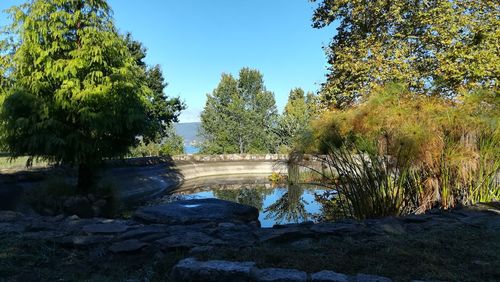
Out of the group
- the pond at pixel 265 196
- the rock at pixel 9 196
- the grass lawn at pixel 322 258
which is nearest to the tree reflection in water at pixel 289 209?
the pond at pixel 265 196

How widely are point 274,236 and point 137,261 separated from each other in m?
1.33

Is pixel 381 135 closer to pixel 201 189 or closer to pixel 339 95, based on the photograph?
pixel 201 189

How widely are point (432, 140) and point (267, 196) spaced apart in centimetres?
636

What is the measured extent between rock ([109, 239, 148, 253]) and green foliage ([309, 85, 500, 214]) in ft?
10.7

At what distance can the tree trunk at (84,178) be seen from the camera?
9.24 m

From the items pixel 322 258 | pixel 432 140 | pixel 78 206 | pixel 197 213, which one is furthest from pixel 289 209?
pixel 322 258

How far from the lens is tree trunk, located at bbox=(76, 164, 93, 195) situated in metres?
9.24

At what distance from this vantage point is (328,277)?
2854mm

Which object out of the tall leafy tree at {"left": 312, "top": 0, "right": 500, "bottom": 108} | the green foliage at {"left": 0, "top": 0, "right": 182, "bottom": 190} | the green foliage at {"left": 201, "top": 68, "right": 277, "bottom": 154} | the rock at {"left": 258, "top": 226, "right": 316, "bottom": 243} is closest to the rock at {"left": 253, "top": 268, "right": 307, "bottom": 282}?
the rock at {"left": 258, "top": 226, "right": 316, "bottom": 243}

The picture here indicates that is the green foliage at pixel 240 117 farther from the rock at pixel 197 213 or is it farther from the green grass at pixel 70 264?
the green grass at pixel 70 264

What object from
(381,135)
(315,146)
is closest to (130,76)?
(315,146)

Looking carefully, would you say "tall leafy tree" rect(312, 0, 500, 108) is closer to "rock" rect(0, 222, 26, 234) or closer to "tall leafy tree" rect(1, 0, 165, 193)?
"tall leafy tree" rect(1, 0, 165, 193)

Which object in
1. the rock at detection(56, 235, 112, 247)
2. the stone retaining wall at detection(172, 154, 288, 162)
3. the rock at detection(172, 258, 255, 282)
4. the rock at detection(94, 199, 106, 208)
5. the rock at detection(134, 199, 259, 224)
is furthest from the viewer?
the stone retaining wall at detection(172, 154, 288, 162)

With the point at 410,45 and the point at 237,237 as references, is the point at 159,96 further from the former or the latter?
the point at 237,237
